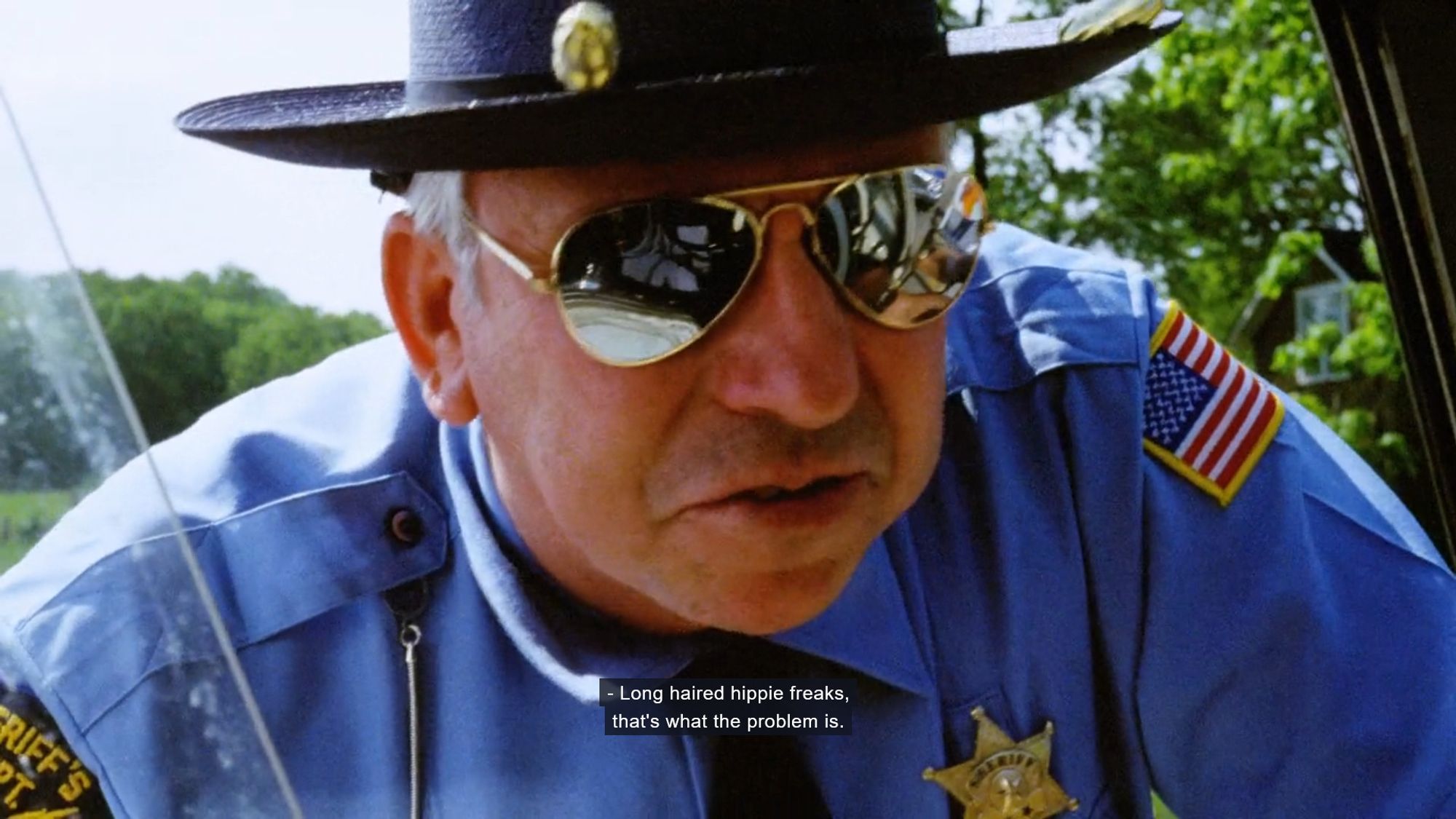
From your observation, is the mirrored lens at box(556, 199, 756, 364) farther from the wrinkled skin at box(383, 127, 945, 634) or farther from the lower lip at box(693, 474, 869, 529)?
the lower lip at box(693, 474, 869, 529)

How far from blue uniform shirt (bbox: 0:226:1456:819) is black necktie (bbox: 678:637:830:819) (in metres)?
0.03

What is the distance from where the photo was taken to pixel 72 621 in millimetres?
2025

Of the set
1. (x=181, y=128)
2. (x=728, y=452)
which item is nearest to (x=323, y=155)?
(x=181, y=128)

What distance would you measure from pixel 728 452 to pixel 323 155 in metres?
0.55

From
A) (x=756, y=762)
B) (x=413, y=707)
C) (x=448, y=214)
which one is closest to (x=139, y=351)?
(x=448, y=214)

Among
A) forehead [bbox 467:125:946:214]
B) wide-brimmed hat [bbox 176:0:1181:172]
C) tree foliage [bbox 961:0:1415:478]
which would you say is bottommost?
tree foliage [bbox 961:0:1415:478]

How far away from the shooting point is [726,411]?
184 cm

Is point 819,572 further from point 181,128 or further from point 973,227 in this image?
point 181,128

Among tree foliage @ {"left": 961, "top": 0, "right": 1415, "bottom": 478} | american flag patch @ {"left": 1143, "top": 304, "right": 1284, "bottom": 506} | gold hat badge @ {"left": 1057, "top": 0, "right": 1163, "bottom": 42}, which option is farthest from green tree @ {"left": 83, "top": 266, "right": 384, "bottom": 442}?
tree foliage @ {"left": 961, "top": 0, "right": 1415, "bottom": 478}

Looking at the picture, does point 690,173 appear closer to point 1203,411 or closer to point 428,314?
point 428,314

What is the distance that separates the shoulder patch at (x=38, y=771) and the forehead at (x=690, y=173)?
2.77ft

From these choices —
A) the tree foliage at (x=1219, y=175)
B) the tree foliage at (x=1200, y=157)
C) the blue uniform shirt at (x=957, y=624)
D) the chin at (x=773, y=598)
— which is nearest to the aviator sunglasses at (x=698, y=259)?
the chin at (x=773, y=598)

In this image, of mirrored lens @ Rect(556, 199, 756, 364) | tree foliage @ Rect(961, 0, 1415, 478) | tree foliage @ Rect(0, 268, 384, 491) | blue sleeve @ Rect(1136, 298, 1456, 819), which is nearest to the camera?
tree foliage @ Rect(0, 268, 384, 491)

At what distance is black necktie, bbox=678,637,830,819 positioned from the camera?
7.06 ft
